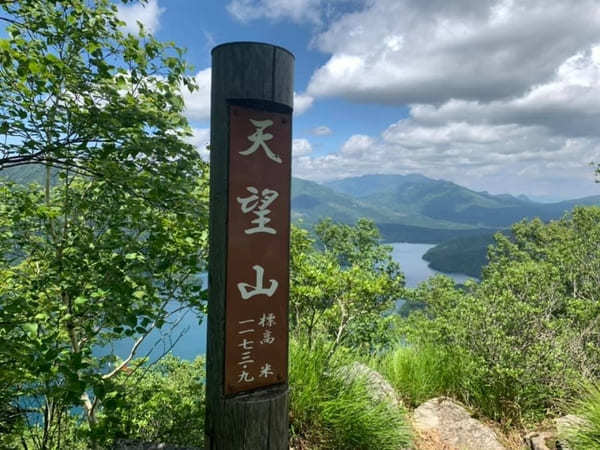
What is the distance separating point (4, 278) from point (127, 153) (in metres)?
1.91

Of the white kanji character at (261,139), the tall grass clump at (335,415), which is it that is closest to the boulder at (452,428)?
the tall grass clump at (335,415)

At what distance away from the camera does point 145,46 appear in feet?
12.7

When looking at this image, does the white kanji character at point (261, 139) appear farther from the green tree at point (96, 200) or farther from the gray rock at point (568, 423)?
the gray rock at point (568, 423)

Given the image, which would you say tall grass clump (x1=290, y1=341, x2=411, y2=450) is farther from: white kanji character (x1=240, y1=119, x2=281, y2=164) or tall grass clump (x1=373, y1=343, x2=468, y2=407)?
white kanji character (x1=240, y1=119, x2=281, y2=164)

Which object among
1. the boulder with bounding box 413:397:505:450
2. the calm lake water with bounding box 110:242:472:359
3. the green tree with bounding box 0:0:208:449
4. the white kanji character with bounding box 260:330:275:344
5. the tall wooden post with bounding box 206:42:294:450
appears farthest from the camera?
the calm lake water with bounding box 110:242:472:359

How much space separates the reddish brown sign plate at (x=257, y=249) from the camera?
191 cm

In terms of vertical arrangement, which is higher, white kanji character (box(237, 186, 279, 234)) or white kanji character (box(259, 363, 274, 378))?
white kanji character (box(237, 186, 279, 234))

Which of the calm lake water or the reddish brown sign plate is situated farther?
the calm lake water

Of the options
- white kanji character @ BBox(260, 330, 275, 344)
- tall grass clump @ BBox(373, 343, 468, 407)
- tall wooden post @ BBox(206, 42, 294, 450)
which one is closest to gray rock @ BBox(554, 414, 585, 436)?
tall grass clump @ BBox(373, 343, 468, 407)

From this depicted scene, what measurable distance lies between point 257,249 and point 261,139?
2.02 ft

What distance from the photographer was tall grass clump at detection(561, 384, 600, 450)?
138 inches

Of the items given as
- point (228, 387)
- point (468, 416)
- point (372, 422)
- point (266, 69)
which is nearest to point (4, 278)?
point (228, 387)

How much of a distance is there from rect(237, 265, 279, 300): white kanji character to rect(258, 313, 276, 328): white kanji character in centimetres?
12

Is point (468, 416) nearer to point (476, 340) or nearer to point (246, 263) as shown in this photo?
point (476, 340)
